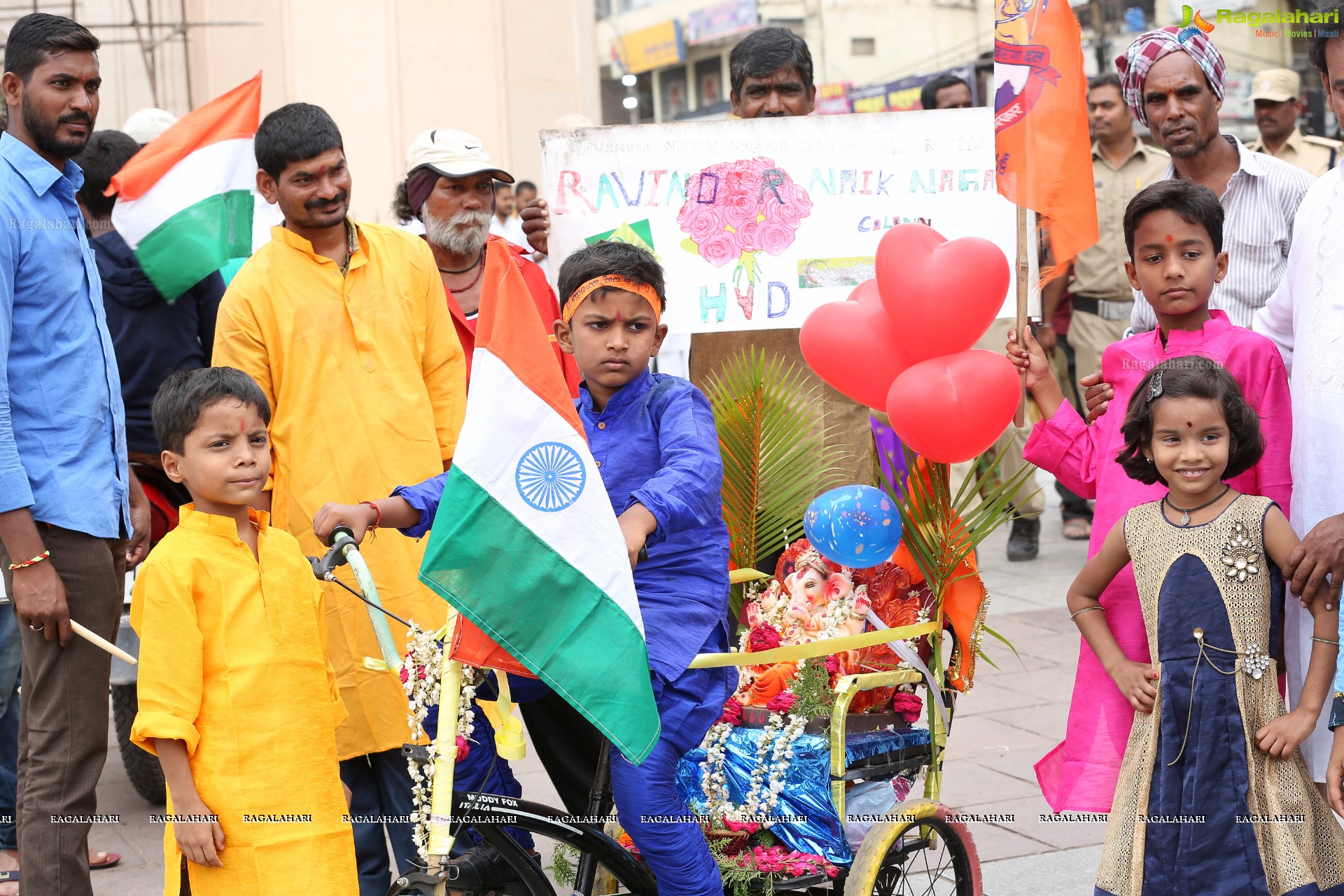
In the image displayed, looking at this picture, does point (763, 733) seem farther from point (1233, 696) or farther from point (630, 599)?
point (1233, 696)

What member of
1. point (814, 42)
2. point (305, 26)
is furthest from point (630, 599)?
point (814, 42)

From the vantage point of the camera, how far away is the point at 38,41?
3414 mm

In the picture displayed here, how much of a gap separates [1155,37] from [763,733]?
2448 mm

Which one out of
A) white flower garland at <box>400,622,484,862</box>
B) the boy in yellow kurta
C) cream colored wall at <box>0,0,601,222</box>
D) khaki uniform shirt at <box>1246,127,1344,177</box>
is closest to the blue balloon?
white flower garland at <box>400,622,484,862</box>

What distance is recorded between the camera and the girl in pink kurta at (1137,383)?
3.22 meters

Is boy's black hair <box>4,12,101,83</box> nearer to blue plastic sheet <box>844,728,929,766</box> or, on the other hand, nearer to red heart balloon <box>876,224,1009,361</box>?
red heart balloon <box>876,224,1009,361</box>

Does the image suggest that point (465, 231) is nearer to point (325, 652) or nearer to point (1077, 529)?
point (325, 652)

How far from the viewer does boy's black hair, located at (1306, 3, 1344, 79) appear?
2947 millimetres

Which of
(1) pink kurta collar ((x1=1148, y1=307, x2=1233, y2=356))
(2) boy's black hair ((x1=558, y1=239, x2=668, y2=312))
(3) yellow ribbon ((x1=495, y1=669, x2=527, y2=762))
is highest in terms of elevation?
(2) boy's black hair ((x1=558, y1=239, x2=668, y2=312))

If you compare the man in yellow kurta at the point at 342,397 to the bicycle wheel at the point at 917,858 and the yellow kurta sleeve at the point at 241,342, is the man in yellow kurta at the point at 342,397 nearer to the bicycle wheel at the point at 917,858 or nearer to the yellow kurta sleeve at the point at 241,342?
the yellow kurta sleeve at the point at 241,342

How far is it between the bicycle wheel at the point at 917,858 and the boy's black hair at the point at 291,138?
91.9 inches

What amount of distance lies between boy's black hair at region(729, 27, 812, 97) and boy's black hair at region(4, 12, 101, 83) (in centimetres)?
205

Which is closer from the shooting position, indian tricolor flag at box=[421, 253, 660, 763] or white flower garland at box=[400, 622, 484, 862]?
indian tricolor flag at box=[421, 253, 660, 763]

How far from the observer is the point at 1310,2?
3.42 metres
